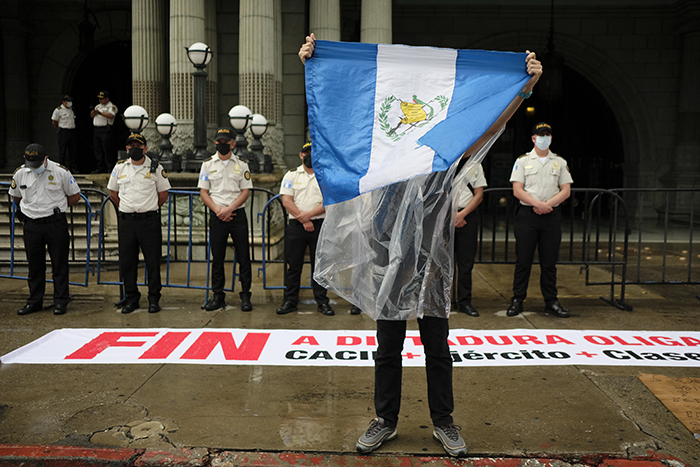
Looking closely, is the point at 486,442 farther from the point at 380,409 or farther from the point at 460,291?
the point at 460,291

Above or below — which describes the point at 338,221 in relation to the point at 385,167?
below

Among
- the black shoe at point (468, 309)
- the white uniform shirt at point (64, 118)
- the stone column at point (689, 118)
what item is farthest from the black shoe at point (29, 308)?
the stone column at point (689, 118)

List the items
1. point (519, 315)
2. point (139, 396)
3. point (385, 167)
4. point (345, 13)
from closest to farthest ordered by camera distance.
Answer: point (385, 167) → point (139, 396) → point (519, 315) → point (345, 13)

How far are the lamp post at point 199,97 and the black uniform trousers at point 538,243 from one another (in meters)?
6.15

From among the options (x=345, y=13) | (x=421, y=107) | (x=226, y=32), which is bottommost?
(x=421, y=107)

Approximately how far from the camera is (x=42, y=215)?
6.96 m

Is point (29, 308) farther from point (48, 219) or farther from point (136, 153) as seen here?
point (136, 153)

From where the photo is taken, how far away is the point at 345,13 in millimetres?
17578

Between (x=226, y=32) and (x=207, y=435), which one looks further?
(x=226, y=32)

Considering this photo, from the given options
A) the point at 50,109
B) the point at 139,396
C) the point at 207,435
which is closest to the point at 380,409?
the point at 207,435

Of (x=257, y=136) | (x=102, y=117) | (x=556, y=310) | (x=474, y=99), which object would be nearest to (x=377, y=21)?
(x=257, y=136)

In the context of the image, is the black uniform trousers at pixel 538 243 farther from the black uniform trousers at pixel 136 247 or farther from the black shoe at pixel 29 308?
the black shoe at pixel 29 308

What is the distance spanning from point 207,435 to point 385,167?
6.73 feet

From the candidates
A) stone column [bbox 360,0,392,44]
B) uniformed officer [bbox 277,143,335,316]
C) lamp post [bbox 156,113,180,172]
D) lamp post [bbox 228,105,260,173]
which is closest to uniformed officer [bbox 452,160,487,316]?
uniformed officer [bbox 277,143,335,316]
